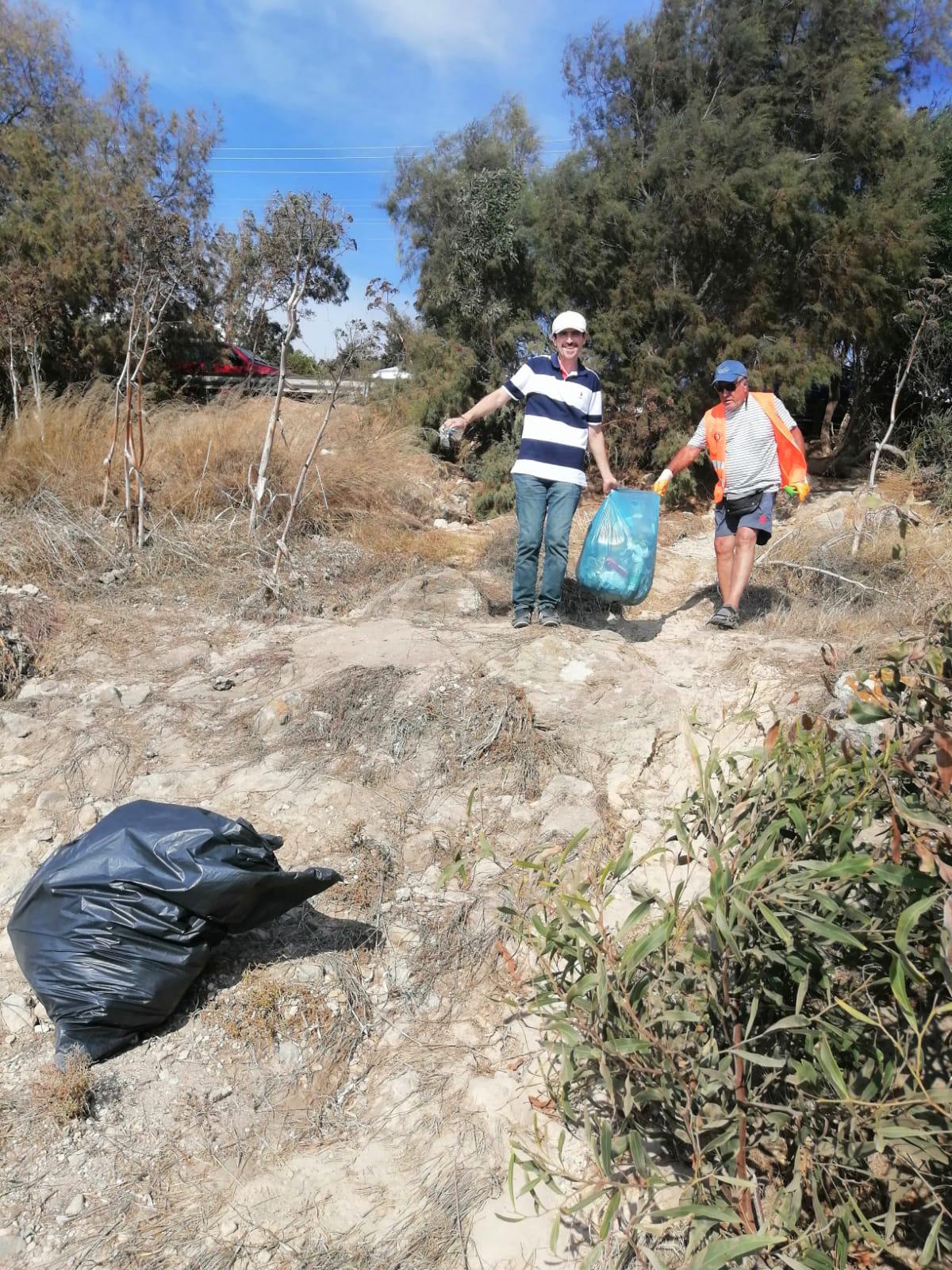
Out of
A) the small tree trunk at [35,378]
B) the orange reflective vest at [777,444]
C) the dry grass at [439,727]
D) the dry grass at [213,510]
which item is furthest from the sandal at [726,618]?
the small tree trunk at [35,378]

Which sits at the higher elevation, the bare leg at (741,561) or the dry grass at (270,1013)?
the bare leg at (741,561)

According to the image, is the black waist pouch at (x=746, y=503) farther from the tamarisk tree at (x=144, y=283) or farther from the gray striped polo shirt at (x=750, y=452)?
the tamarisk tree at (x=144, y=283)

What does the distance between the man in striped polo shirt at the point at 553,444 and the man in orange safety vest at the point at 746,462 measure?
1.80 ft

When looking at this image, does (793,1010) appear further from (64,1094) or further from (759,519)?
(759,519)

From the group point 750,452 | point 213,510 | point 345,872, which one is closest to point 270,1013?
point 345,872

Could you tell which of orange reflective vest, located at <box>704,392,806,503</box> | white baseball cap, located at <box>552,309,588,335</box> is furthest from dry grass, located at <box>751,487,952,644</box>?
A: white baseball cap, located at <box>552,309,588,335</box>

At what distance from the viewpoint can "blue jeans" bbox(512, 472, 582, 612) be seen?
4367 millimetres

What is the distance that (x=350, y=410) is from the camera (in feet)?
31.3

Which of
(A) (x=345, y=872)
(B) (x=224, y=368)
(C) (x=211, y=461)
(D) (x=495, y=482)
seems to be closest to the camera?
(A) (x=345, y=872)

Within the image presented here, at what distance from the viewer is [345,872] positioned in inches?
114

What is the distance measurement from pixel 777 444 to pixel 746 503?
35 centimetres

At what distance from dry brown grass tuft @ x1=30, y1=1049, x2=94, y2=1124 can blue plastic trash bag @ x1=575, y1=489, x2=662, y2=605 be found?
3213 mm

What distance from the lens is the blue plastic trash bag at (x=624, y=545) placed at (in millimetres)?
4578

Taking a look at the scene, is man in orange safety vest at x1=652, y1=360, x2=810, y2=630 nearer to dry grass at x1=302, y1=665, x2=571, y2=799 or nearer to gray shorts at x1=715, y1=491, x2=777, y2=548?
gray shorts at x1=715, y1=491, x2=777, y2=548
